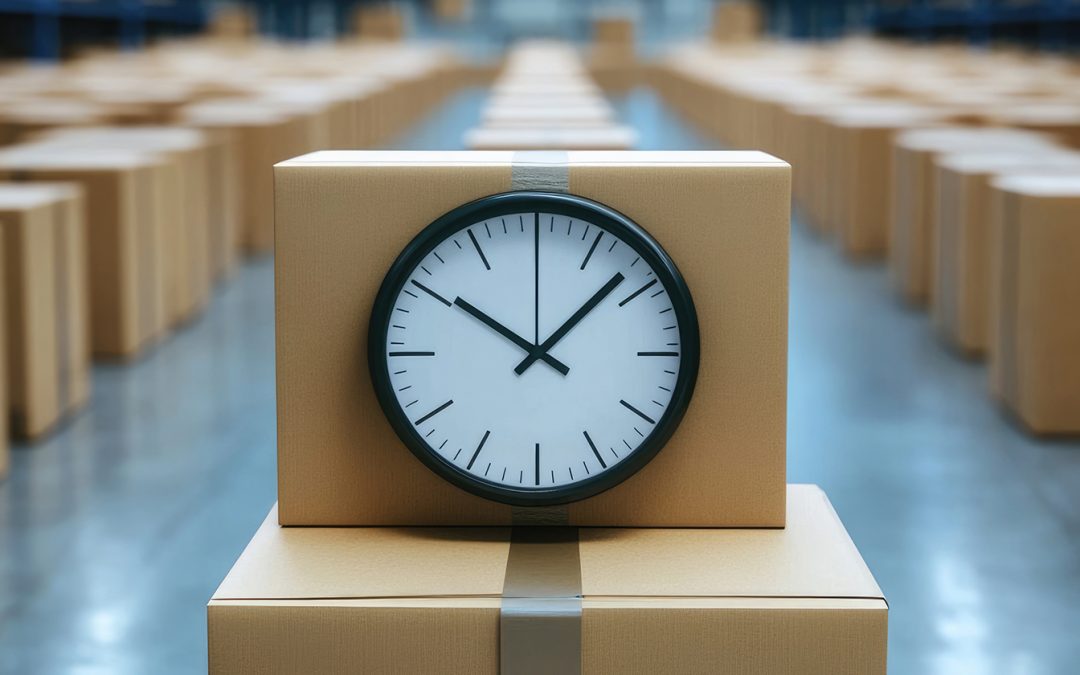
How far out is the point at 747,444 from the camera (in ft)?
4.99

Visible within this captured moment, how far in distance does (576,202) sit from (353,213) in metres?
0.23

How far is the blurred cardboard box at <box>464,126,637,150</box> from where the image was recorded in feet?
11.1

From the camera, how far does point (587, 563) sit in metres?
1.42

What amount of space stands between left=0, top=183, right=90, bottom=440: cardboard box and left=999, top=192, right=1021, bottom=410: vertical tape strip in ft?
7.89

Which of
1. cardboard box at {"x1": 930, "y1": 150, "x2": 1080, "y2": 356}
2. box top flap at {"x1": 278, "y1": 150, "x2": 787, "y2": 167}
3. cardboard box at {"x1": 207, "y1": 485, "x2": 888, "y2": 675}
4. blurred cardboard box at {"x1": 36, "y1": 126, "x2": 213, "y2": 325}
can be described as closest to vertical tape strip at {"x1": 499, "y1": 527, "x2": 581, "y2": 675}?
cardboard box at {"x1": 207, "y1": 485, "x2": 888, "y2": 675}

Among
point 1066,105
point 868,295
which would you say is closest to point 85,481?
point 868,295

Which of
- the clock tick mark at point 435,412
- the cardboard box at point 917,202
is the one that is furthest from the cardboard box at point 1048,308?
the clock tick mark at point 435,412

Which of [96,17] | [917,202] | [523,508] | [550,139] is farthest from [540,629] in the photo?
[96,17]

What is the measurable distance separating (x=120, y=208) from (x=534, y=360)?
3.14 m

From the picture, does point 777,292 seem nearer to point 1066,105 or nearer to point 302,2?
point 1066,105

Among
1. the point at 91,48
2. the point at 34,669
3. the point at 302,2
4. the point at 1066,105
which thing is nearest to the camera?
the point at 34,669

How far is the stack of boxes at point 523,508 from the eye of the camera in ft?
4.64

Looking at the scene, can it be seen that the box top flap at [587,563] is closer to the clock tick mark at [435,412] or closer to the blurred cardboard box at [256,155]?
the clock tick mark at [435,412]

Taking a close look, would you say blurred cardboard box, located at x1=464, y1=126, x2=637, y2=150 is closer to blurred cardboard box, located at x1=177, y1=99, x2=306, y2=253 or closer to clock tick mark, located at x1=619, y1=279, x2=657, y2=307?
clock tick mark, located at x1=619, y1=279, x2=657, y2=307
